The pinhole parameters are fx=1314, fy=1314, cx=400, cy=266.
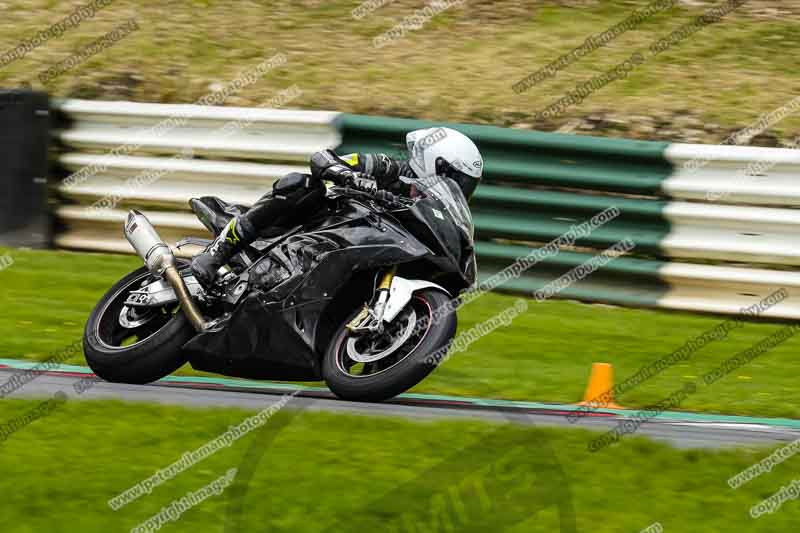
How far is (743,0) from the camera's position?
13.2 metres

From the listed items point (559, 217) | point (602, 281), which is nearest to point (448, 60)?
point (559, 217)

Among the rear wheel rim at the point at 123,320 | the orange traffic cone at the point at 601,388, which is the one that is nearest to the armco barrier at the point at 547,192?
the orange traffic cone at the point at 601,388

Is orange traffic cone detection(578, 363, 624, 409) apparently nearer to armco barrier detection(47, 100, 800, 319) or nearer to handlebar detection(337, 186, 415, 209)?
handlebar detection(337, 186, 415, 209)

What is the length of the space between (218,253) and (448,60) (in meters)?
6.17

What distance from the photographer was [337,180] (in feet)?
20.8

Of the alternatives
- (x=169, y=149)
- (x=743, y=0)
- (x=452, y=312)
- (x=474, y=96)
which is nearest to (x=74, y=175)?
(x=169, y=149)

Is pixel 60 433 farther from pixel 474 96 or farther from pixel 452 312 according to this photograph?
pixel 474 96

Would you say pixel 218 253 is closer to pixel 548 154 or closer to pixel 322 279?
pixel 322 279

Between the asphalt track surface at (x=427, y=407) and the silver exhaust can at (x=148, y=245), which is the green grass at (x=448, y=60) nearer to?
the asphalt track surface at (x=427, y=407)

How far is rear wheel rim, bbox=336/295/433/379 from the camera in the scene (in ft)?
19.7

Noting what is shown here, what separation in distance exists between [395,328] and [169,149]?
15.7 feet

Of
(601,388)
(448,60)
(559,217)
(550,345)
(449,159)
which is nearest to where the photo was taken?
(449,159)

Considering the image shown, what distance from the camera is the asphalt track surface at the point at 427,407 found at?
6.36m

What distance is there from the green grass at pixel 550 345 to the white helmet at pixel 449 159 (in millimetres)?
1293
